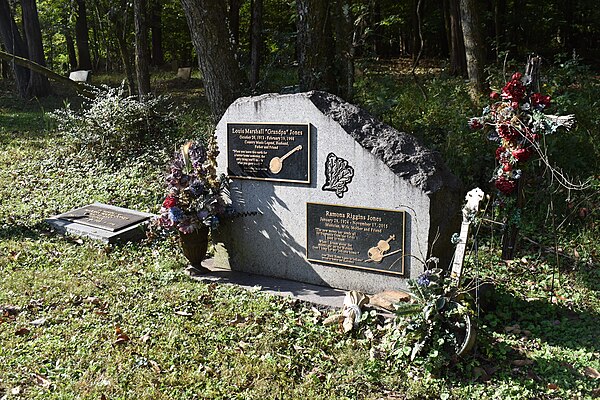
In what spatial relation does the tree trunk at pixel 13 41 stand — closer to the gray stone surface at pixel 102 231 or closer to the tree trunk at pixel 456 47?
the gray stone surface at pixel 102 231

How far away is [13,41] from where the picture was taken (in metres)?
17.8

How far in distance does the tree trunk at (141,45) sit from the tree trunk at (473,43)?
641 cm

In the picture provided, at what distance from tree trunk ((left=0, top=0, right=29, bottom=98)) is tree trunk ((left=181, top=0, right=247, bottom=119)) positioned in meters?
11.1

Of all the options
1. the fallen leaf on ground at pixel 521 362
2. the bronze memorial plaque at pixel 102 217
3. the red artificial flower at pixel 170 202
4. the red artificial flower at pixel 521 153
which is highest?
A: the red artificial flower at pixel 521 153

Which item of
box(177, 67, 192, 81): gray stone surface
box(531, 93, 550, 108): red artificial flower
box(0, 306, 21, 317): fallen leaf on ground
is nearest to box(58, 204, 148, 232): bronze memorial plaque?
box(0, 306, 21, 317): fallen leaf on ground

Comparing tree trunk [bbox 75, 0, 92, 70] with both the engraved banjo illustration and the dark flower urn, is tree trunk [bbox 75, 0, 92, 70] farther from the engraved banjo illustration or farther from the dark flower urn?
the engraved banjo illustration

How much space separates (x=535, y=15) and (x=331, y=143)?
20322 mm

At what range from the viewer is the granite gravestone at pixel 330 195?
5.29 metres

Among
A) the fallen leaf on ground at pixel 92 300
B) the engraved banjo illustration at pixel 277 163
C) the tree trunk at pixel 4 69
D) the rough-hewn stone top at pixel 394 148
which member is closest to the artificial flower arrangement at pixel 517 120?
the rough-hewn stone top at pixel 394 148

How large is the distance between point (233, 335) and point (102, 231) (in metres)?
3.49

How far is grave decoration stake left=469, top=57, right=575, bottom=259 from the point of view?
5.42 m

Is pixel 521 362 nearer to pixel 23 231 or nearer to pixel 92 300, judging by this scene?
pixel 92 300

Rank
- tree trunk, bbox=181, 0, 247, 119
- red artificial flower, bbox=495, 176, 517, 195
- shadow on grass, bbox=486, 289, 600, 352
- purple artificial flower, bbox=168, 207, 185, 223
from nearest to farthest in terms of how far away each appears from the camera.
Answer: shadow on grass, bbox=486, 289, 600, 352 → red artificial flower, bbox=495, 176, 517, 195 → purple artificial flower, bbox=168, 207, 185, 223 → tree trunk, bbox=181, 0, 247, 119

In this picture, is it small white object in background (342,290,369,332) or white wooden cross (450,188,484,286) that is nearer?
white wooden cross (450,188,484,286)
